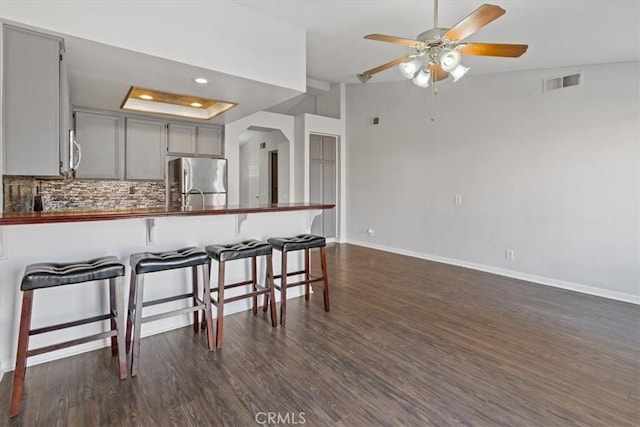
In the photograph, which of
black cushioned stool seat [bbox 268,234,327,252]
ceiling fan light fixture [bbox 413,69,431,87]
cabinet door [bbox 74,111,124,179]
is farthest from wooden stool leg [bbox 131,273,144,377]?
cabinet door [bbox 74,111,124,179]

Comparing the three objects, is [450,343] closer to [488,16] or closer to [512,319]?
[512,319]

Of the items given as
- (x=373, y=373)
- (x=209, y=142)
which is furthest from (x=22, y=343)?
(x=209, y=142)

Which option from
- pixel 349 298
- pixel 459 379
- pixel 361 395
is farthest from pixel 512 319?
pixel 361 395

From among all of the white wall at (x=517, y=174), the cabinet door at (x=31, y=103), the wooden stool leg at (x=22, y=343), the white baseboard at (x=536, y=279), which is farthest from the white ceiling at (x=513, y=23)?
A: the wooden stool leg at (x=22, y=343)

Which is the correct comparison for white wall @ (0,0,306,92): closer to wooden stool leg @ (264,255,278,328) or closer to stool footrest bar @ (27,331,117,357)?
wooden stool leg @ (264,255,278,328)

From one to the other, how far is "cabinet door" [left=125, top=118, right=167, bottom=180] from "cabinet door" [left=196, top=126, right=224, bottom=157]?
52 cm

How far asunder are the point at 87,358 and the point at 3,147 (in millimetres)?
1534

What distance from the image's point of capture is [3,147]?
2.09 metres

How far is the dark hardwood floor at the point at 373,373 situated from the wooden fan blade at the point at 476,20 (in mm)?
2319

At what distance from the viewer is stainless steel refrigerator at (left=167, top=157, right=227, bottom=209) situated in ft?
16.4

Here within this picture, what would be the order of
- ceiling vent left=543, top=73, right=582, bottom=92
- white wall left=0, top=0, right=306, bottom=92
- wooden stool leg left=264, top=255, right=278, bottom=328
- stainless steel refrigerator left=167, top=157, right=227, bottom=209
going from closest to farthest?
white wall left=0, top=0, right=306, bottom=92 → wooden stool leg left=264, top=255, right=278, bottom=328 → ceiling vent left=543, top=73, right=582, bottom=92 → stainless steel refrigerator left=167, top=157, right=227, bottom=209

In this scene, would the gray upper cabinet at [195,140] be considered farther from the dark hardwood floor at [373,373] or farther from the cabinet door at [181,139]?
the dark hardwood floor at [373,373]

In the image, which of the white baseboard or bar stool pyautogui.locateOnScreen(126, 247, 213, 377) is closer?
bar stool pyautogui.locateOnScreen(126, 247, 213, 377)

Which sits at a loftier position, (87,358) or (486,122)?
(486,122)
